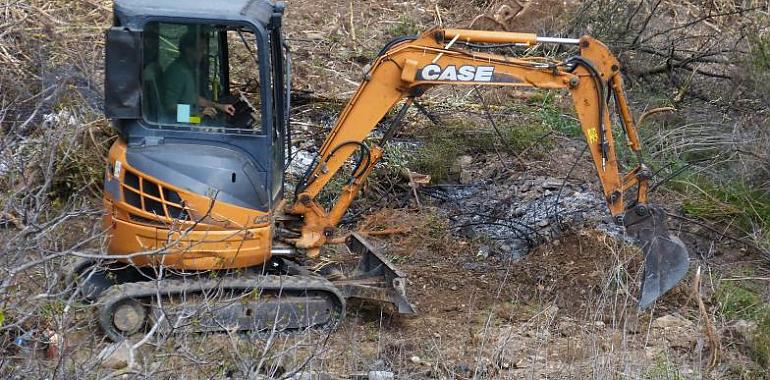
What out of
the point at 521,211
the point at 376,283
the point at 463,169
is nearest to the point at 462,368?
the point at 376,283

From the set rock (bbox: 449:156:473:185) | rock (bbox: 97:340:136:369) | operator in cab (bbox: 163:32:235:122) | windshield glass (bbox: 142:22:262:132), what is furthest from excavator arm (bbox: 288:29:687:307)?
rock (bbox: 449:156:473:185)

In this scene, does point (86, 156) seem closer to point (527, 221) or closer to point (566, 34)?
point (527, 221)

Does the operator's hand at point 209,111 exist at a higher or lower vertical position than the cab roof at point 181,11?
lower

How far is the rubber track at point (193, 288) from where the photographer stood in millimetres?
6363

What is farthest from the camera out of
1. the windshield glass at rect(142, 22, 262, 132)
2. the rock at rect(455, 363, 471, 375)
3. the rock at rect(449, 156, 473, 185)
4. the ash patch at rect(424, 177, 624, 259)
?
the rock at rect(449, 156, 473, 185)

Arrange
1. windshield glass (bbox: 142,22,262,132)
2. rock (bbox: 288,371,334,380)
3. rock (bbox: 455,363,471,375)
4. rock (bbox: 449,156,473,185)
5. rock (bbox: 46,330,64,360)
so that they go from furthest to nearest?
rock (bbox: 449,156,473,185)
windshield glass (bbox: 142,22,262,132)
rock (bbox: 455,363,471,375)
rock (bbox: 288,371,334,380)
rock (bbox: 46,330,64,360)

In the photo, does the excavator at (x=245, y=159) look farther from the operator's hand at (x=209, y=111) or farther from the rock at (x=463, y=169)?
the rock at (x=463, y=169)

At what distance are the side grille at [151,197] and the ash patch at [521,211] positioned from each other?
10.4 ft

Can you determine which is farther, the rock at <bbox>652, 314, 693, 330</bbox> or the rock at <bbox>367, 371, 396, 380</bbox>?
the rock at <bbox>652, 314, 693, 330</bbox>

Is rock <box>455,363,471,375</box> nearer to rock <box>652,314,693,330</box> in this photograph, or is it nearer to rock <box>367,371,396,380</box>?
rock <box>367,371,396,380</box>

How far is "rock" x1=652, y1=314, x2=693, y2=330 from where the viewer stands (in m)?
6.91

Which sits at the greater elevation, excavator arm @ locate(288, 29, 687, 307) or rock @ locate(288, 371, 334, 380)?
excavator arm @ locate(288, 29, 687, 307)

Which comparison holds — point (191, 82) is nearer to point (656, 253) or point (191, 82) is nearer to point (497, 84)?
point (497, 84)

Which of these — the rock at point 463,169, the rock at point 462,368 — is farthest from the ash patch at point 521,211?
the rock at point 462,368
